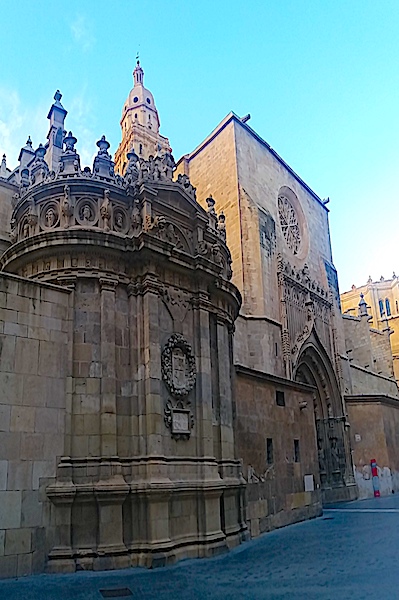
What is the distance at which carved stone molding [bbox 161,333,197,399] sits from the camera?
426 inches

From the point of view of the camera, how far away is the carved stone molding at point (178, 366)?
35.5ft

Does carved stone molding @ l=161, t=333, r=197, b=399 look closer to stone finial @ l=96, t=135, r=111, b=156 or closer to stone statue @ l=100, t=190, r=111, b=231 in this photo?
stone statue @ l=100, t=190, r=111, b=231

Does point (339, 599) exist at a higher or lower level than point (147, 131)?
lower

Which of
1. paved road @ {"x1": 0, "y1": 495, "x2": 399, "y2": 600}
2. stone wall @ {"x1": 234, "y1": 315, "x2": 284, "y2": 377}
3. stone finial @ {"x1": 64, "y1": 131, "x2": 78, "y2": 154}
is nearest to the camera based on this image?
paved road @ {"x1": 0, "y1": 495, "x2": 399, "y2": 600}

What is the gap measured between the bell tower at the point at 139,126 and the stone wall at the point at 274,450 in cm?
2928

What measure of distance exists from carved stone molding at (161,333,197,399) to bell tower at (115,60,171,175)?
105ft

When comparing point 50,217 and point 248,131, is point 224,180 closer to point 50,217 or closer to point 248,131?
point 248,131

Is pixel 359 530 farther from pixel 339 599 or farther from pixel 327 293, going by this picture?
pixel 327 293

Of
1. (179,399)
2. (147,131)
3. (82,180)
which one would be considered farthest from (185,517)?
(147,131)

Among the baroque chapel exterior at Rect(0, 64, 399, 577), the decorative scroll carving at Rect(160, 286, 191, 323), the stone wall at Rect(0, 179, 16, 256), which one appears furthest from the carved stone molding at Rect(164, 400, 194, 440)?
the stone wall at Rect(0, 179, 16, 256)

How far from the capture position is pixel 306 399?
57.6 ft

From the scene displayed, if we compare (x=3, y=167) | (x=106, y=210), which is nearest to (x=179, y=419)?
(x=106, y=210)

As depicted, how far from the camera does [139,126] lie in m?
43.8

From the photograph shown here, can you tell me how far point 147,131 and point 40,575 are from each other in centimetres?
3999
